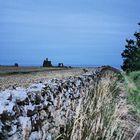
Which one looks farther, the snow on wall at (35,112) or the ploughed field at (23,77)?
the ploughed field at (23,77)

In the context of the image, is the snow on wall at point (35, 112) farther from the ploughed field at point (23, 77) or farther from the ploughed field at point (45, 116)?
the ploughed field at point (23, 77)

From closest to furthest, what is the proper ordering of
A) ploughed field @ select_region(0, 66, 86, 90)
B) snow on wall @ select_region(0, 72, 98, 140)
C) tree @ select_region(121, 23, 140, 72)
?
1. snow on wall @ select_region(0, 72, 98, 140)
2. ploughed field @ select_region(0, 66, 86, 90)
3. tree @ select_region(121, 23, 140, 72)

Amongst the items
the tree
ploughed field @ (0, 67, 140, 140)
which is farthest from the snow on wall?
the tree

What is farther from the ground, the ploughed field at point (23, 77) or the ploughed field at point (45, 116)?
the ploughed field at point (23, 77)

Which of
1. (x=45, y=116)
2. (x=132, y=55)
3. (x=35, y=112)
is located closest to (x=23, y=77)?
(x=45, y=116)

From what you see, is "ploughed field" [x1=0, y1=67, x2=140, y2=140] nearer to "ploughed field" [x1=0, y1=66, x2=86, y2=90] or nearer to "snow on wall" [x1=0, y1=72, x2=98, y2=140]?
"snow on wall" [x1=0, y1=72, x2=98, y2=140]

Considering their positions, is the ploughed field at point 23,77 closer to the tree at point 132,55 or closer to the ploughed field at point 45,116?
the ploughed field at point 45,116

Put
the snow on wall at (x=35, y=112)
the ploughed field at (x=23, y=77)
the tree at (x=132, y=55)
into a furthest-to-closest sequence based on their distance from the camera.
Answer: the tree at (x=132, y=55), the ploughed field at (x=23, y=77), the snow on wall at (x=35, y=112)

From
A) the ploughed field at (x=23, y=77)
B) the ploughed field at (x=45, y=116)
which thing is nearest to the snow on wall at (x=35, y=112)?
the ploughed field at (x=45, y=116)

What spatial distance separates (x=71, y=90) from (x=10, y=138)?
16.0 feet

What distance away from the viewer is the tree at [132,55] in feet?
149

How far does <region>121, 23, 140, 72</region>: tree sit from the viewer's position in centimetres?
4538

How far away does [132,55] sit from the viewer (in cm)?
4678

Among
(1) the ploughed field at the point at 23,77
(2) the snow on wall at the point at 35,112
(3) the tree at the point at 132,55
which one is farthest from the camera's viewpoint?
(3) the tree at the point at 132,55
